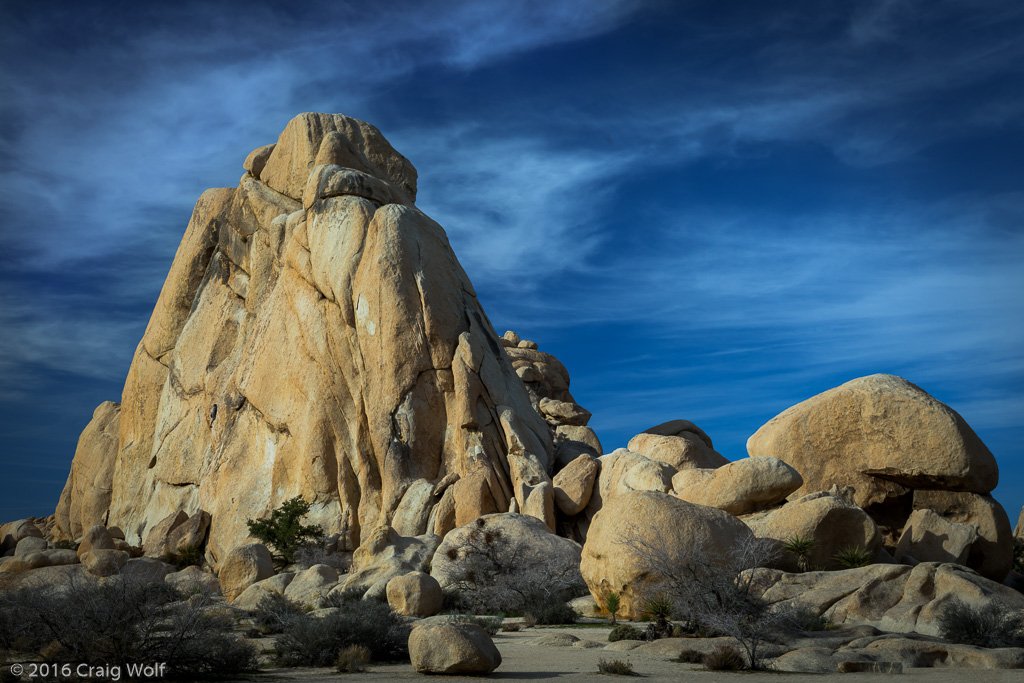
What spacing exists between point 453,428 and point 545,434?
3.66m

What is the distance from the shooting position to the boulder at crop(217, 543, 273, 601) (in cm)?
2197

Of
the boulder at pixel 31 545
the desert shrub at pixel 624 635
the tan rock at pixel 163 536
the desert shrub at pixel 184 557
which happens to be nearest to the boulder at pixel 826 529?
the desert shrub at pixel 624 635

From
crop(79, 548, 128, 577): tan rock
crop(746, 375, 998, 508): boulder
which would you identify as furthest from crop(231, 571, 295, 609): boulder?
crop(746, 375, 998, 508): boulder

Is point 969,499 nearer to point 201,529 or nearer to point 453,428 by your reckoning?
point 453,428

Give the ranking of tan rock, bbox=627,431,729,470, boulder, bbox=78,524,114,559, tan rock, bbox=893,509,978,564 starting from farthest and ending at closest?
boulder, bbox=78,524,114,559 → tan rock, bbox=627,431,729,470 → tan rock, bbox=893,509,978,564

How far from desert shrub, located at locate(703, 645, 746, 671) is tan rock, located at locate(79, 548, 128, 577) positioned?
19442mm

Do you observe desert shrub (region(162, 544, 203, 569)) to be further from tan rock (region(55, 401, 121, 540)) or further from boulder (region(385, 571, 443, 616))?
boulder (region(385, 571, 443, 616))

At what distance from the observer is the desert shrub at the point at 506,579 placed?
15.8m

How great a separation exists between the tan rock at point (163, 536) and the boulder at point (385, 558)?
1665cm

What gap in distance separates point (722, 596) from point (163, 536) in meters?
29.0

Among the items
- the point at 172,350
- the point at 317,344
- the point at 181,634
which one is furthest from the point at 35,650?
the point at 172,350

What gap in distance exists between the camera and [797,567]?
1584 centimetres

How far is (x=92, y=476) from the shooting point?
48.8 meters

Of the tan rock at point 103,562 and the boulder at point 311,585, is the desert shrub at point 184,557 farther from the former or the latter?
the boulder at point 311,585
